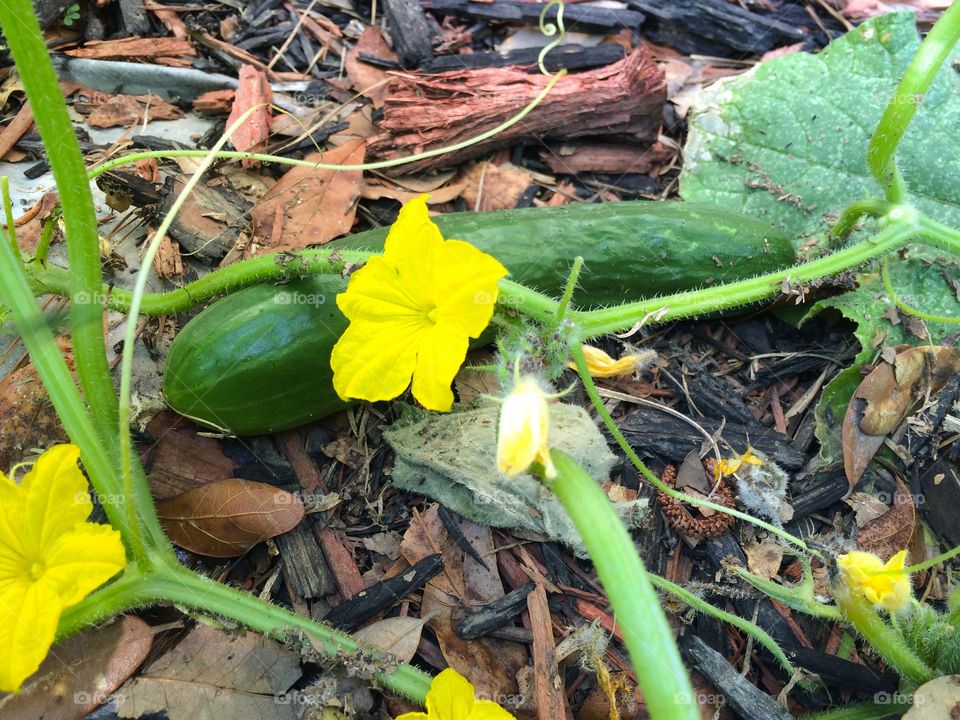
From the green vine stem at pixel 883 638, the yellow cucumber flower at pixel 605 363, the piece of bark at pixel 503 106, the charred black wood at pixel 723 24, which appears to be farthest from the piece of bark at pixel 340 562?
the charred black wood at pixel 723 24

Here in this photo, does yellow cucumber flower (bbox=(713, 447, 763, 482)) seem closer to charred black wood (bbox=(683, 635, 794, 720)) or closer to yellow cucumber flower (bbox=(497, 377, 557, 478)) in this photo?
charred black wood (bbox=(683, 635, 794, 720))

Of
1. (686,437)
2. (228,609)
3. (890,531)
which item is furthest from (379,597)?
(890,531)

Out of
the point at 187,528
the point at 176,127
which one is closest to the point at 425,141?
the point at 176,127

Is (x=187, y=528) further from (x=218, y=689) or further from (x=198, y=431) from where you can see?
(x=218, y=689)

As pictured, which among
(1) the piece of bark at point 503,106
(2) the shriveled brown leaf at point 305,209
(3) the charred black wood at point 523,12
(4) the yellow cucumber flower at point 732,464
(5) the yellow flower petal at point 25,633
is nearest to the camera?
(5) the yellow flower petal at point 25,633

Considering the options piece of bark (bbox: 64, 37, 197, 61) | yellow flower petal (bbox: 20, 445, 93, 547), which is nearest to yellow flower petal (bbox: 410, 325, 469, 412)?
yellow flower petal (bbox: 20, 445, 93, 547)

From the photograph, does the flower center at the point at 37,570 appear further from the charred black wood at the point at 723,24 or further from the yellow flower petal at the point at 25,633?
the charred black wood at the point at 723,24
